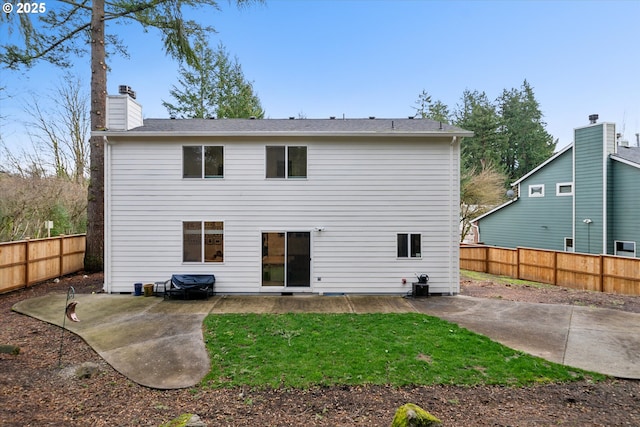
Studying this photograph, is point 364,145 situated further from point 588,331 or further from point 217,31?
point 217,31

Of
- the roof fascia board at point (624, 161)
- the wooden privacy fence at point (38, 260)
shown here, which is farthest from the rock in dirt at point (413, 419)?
the roof fascia board at point (624, 161)

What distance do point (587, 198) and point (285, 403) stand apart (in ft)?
50.5

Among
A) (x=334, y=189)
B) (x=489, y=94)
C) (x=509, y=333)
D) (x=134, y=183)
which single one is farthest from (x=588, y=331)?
(x=489, y=94)

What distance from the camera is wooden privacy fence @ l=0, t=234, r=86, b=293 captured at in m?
8.20

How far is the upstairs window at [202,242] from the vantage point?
8.70 meters

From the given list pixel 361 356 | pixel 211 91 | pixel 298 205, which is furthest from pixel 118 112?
pixel 211 91

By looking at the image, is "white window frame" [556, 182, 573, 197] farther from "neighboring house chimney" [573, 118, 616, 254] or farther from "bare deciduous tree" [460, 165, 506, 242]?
"bare deciduous tree" [460, 165, 506, 242]

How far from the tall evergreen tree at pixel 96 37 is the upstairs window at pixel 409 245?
9.18m

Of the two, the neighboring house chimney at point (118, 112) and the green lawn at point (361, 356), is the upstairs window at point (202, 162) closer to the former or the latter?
the neighboring house chimney at point (118, 112)

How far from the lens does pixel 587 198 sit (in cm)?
1309

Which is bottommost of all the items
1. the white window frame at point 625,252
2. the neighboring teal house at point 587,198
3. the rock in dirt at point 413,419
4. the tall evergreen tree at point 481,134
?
the rock in dirt at point 413,419

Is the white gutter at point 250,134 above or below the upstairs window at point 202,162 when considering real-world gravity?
above

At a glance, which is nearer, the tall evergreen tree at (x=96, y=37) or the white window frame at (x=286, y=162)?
the white window frame at (x=286, y=162)

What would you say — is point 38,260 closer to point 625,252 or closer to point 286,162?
point 286,162
